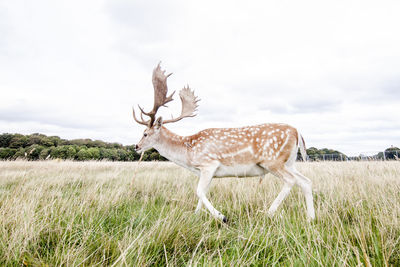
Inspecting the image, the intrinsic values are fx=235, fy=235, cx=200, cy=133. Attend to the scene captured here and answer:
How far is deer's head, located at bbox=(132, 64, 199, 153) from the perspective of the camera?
17.6 ft

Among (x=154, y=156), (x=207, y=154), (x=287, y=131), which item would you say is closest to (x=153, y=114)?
(x=207, y=154)

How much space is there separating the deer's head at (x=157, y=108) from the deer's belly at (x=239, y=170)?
1688 millimetres

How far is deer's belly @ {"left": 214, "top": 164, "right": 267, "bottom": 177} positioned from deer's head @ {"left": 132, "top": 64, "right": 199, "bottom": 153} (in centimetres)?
169

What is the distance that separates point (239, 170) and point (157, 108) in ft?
8.03

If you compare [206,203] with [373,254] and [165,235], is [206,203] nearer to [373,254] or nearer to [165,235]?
[165,235]

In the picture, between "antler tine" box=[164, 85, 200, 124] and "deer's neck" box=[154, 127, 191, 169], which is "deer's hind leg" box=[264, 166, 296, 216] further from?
"antler tine" box=[164, 85, 200, 124]

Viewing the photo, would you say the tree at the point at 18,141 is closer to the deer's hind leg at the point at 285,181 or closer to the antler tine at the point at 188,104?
the antler tine at the point at 188,104

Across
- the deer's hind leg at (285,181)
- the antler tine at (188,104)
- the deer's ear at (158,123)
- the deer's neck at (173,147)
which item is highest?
the antler tine at (188,104)

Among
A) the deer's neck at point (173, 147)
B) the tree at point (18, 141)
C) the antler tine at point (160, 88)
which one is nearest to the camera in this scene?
the deer's neck at point (173, 147)

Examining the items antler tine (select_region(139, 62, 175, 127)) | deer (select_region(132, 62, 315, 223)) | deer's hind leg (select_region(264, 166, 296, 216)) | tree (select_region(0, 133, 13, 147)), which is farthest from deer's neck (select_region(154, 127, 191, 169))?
tree (select_region(0, 133, 13, 147))

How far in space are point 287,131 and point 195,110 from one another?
2.52 metres

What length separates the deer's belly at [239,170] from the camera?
176 inches

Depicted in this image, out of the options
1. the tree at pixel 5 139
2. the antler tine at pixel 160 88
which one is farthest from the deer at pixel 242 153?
the tree at pixel 5 139

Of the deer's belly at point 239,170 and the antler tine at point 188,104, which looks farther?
the antler tine at point 188,104
